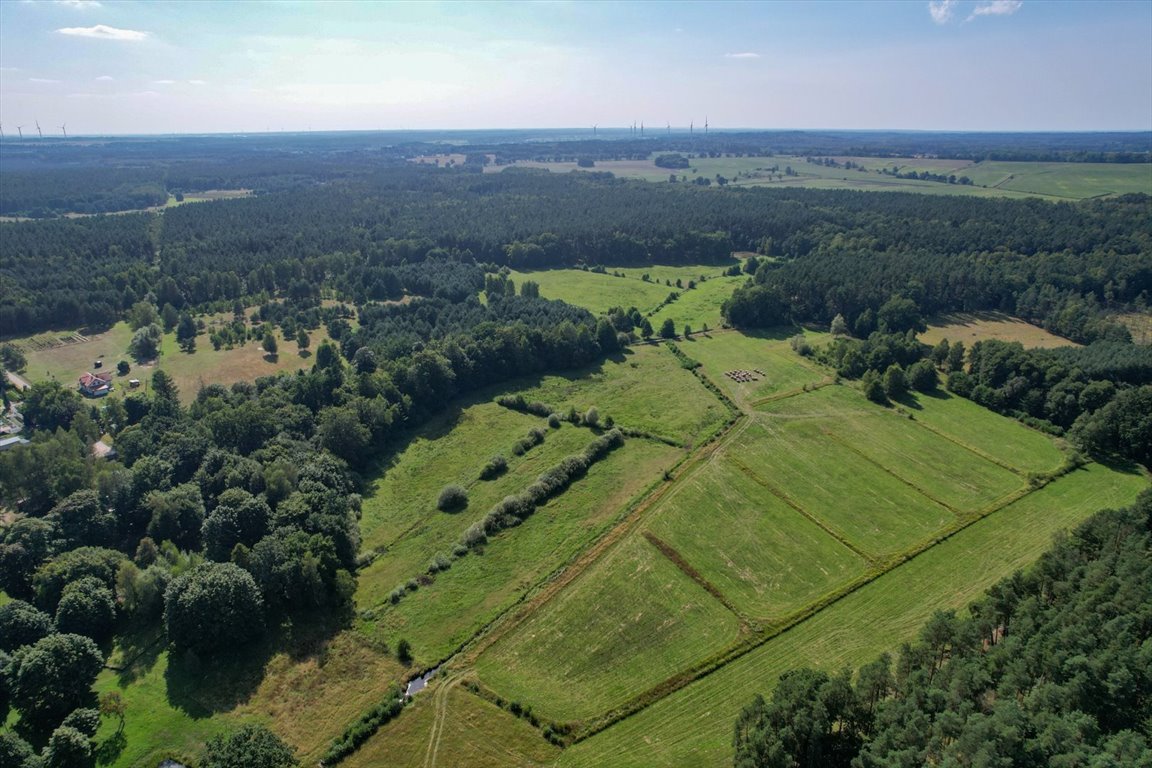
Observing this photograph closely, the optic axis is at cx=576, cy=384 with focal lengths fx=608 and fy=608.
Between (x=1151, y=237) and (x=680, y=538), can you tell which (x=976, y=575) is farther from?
(x=1151, y=237)

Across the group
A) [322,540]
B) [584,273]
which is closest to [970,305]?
[584,273]

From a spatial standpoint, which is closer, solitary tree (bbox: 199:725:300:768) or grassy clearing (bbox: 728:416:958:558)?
solitary tree (bbox: 199:725:300:768)

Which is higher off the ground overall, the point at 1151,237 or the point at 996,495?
the point at 1151,237

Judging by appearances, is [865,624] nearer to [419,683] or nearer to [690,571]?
[690,571]

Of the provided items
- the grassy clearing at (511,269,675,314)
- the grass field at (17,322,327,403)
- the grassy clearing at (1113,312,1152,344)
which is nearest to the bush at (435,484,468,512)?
the grass field at (17,322,327,403)

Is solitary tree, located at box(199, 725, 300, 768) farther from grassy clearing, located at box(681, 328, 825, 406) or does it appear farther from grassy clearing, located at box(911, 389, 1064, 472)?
grassy clearing, located at box(911, 389, 1064, 472)

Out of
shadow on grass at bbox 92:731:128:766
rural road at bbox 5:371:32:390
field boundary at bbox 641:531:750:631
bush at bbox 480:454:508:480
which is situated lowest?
shadow on grass at bbox 92:731:128:766

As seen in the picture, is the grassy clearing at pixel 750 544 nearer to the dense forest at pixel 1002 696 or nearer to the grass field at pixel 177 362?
the dense forest at pixel 1002 696

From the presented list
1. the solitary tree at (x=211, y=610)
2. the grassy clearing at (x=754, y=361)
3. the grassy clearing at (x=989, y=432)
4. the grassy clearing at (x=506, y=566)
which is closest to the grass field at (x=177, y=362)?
the solitary tree at (x=211, y=610)
